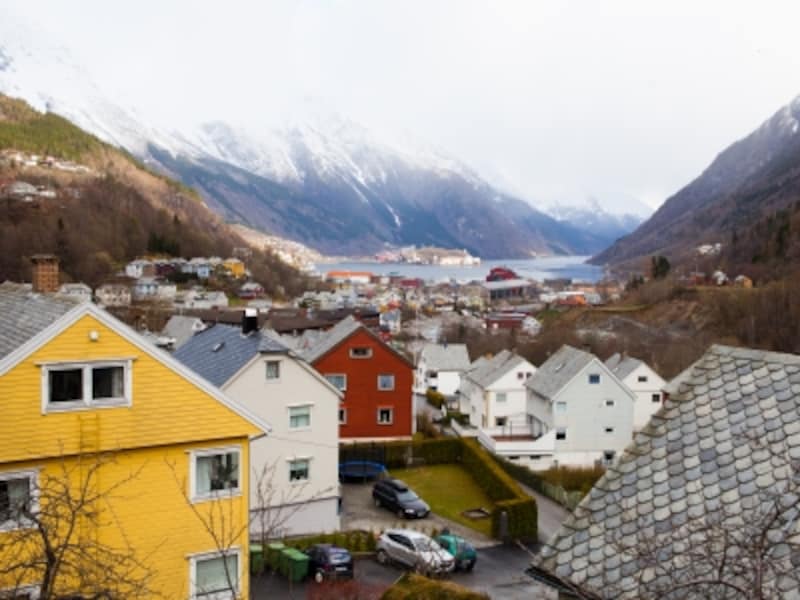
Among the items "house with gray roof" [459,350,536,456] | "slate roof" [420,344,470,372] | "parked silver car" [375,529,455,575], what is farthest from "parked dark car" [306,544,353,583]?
"slate roof" [420,344,470,372]

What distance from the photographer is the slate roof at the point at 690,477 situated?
784 centimetres

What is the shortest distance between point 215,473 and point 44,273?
19.8 feet

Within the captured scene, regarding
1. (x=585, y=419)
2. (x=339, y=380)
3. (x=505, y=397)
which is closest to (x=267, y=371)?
(x=339, y=380)

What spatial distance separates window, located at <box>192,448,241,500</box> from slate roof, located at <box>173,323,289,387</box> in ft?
39.1

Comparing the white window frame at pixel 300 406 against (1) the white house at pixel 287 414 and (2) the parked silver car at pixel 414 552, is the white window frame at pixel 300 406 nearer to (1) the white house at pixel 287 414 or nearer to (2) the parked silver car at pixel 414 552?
(1) the white house at pixel 287 414

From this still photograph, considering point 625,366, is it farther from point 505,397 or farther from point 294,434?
point 294,434

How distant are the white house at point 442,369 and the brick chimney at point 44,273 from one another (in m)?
58.2

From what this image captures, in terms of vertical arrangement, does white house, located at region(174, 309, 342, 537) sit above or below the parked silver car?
above

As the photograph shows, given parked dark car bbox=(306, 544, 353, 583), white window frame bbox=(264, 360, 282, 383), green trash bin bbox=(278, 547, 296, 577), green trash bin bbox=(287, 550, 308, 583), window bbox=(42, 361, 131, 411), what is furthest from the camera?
white window frame bbox=(264, 360, 282, 383)

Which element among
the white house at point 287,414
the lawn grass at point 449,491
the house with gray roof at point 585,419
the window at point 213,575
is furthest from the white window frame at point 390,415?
the window at point 213,575

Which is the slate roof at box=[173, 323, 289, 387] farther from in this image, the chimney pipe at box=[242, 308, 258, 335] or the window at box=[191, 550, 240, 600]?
the window at box=[191, 550, 240, 600]

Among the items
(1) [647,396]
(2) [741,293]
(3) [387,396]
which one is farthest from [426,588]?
(2) [741,293]

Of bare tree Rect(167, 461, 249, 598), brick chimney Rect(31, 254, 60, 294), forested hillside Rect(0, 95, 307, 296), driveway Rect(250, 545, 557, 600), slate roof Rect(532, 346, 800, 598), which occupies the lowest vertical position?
driveway Rect(250, 545, 557, 600)

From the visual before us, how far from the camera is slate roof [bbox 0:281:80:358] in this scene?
15.2m
